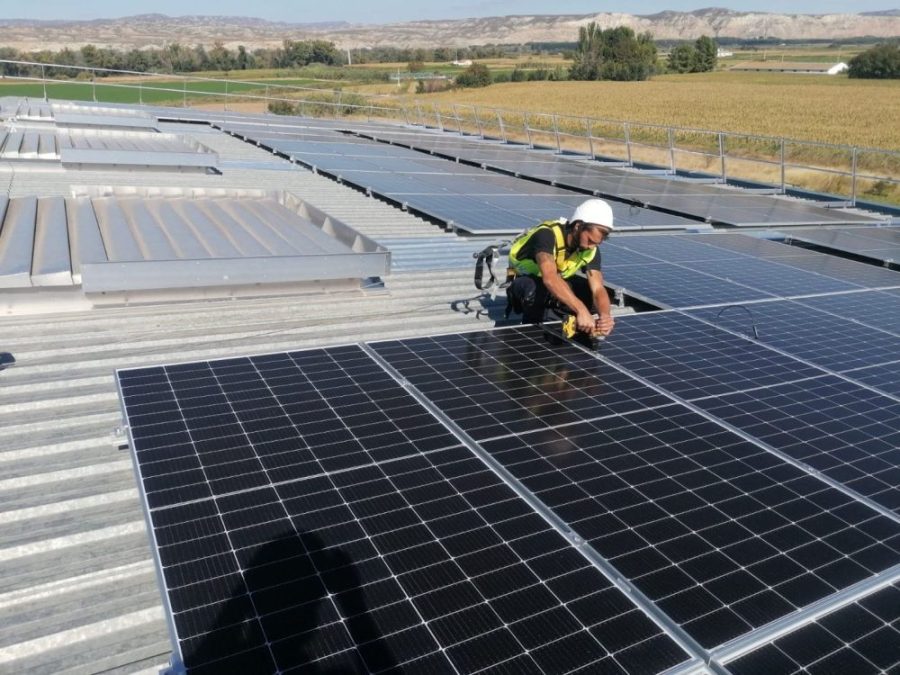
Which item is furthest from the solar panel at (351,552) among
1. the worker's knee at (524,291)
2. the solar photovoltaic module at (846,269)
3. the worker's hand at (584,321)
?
the solar photovoltaic module at (846,269)

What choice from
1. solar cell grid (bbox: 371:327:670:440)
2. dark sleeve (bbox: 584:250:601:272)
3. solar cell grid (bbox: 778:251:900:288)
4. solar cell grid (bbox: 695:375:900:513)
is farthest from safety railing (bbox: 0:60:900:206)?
solar cell grid (bbox: 371:327:670:440)

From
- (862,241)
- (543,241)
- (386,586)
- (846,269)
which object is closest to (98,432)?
(386,586)

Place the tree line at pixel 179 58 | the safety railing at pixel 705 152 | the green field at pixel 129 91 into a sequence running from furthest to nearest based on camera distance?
the tree line at pixel 179 58, the green field at pixel 129 91, the safety railing at pixel 705 152

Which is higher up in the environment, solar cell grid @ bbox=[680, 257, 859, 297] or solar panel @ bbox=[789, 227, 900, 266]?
solar cell grid @ bbox=[680, 257, 859, 297]

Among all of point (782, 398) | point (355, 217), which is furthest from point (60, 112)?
point (782, 398)

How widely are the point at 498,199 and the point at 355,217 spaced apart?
3911mm

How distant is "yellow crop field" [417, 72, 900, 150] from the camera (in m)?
58.6

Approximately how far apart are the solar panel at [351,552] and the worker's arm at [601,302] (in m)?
2.32

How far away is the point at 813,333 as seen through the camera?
8109mm

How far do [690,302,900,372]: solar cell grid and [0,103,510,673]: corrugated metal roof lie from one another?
311 cm

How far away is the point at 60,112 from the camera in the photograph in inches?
1083

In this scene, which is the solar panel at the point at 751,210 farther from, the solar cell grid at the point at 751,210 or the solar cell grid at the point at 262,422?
the solar cell grid at the point at 262,422

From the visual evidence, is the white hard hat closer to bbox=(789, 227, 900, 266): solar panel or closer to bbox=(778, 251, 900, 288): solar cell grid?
bbox=(778, 251, 900, 288): solar cell grid

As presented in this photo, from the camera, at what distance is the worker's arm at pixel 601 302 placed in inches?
265
